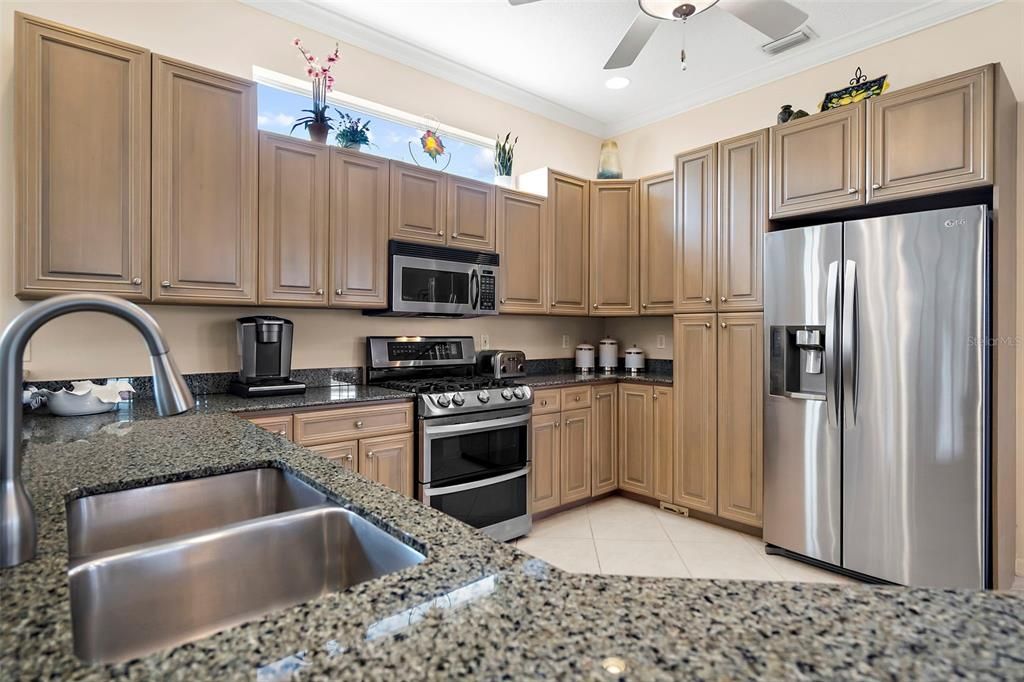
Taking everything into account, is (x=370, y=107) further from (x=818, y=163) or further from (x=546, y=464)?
(x=818, y=163)

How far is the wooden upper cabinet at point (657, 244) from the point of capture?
379 cm

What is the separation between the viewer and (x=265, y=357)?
2689 mm

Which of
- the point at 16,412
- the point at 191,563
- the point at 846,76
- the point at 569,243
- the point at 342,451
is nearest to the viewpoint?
the point at 16,412

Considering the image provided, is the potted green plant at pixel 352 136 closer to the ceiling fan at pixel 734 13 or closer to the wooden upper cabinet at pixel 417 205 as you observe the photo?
the wooden upper cabinet at pixel 417 205

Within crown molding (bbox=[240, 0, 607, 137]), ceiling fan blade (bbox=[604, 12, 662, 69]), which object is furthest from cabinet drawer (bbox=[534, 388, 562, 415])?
crown molding (bbox=[240, 0, 607, 137])

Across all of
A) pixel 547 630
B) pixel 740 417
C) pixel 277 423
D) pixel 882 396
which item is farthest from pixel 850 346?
pixel 277 423

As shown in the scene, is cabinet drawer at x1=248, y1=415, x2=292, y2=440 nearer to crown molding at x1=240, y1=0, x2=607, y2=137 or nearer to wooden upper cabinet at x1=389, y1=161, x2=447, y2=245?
wooden upper cabinet at x1=389, y1=161, x2=447, y2=245

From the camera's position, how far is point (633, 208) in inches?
159

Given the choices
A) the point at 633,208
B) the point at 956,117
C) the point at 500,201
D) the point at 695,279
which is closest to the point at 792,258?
the point at 695,279

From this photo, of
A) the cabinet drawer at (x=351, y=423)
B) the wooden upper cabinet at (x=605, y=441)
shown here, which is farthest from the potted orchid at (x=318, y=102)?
the wooden upper cabinet at (x=605, y=441)

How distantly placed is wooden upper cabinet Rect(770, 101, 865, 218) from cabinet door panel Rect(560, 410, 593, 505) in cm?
182

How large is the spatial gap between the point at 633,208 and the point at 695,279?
0.89 meters

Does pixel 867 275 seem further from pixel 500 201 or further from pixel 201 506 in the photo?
pixel 201 506

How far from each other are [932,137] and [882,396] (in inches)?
50.1
